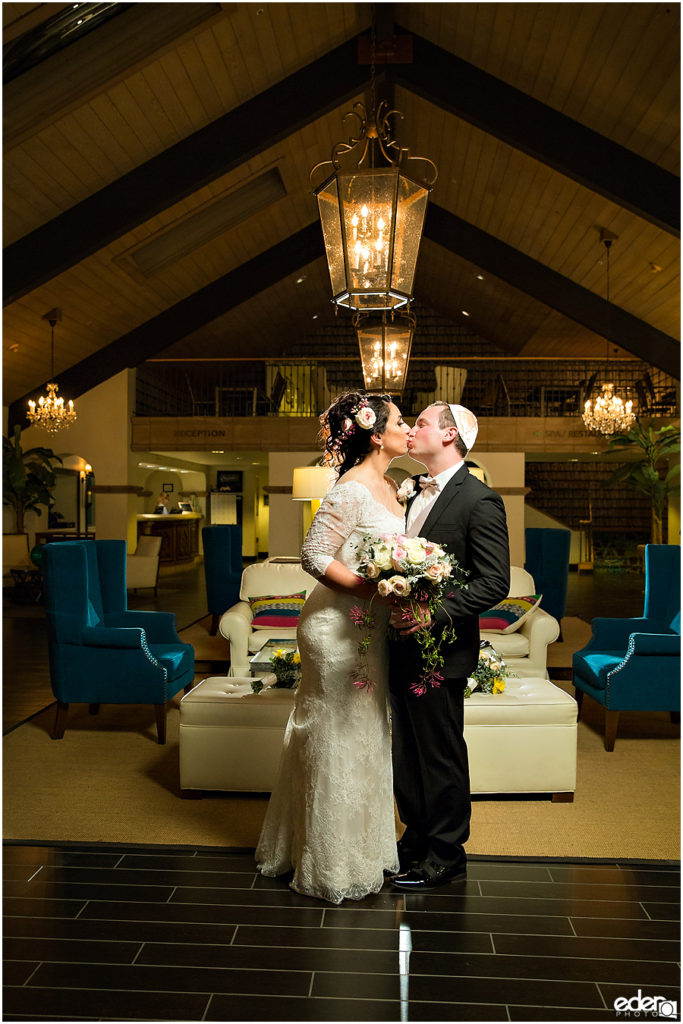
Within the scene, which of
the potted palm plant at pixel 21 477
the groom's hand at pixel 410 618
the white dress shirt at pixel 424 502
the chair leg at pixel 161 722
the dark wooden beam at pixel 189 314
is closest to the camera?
the groom's hand at pixel 410 618

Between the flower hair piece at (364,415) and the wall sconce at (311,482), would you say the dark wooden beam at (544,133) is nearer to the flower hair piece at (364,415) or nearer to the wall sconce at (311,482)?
the wall sconce at (311,482)

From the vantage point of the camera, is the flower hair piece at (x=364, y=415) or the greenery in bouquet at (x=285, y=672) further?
the greenery in bouquet at (x=285, y=672)

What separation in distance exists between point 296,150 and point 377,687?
8944 mm

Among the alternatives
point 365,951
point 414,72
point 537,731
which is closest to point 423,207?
point 537,731

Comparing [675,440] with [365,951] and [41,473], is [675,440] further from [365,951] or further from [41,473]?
[365,951]

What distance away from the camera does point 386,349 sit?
5.23 metres

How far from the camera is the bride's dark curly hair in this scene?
2810 millimetres

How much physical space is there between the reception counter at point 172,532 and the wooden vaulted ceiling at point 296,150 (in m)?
3.59

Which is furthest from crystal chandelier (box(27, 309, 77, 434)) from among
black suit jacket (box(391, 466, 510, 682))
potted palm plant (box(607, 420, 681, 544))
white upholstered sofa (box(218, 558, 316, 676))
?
black suit jacket (box(391, 466, 510, 682))

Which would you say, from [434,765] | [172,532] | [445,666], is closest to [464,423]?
[445,666]

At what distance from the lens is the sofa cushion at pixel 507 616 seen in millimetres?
5582

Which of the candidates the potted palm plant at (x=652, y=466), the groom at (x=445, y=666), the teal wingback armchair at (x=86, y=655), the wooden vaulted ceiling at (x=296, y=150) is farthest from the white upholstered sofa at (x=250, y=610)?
the potted palm plant at (x=652, y=466)

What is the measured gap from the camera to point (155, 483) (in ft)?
60.8

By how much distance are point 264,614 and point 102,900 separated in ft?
10.4
